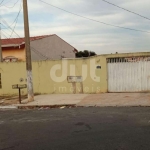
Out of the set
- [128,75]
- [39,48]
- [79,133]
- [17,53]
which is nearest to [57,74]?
[128,75]

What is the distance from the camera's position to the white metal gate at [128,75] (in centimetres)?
1477

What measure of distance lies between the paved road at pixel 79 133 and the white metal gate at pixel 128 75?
19.5 ft

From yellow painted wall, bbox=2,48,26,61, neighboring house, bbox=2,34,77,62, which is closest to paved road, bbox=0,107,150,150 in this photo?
yellow painted wall, bbox=2,48,26,61

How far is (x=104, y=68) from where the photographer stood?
50.7 ft

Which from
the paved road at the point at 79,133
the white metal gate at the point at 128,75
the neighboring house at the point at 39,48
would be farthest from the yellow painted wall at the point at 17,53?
the paved road at the point at 79,133

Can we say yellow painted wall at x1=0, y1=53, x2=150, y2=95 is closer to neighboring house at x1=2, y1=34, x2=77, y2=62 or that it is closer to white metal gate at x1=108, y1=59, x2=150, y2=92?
white metal gate at x1=108, y1=59, x2=150, y2=92

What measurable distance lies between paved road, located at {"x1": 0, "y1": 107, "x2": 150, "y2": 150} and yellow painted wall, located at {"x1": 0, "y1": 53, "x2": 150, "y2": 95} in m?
6.61

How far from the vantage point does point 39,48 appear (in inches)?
965

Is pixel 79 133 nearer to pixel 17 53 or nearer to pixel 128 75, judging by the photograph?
pixel 128 75

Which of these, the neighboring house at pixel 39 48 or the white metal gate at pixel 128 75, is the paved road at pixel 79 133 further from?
the neighboring house at pixel 39 48

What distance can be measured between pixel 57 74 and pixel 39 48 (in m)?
8.65

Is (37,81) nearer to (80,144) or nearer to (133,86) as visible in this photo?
(133,86)

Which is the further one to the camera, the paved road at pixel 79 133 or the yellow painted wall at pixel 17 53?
the yellow painted wall at pixel 17 53

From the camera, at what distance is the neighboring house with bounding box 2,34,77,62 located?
A: 22453mm
